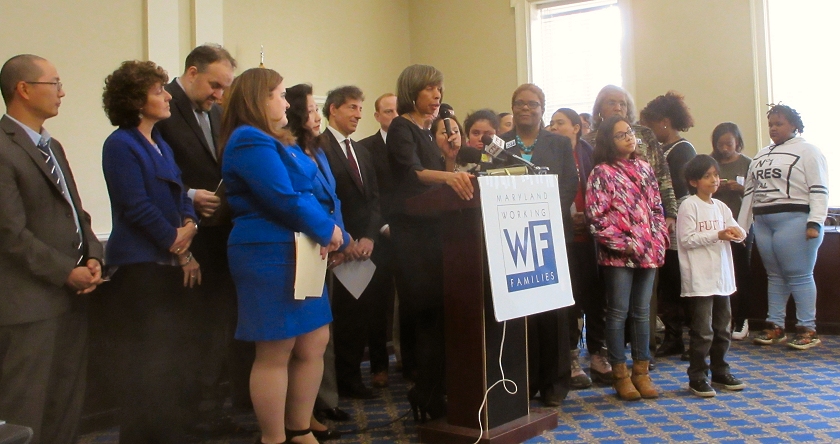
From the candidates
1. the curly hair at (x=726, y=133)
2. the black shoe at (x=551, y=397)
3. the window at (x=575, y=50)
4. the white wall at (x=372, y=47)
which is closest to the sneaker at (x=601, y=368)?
the black shoe at (x=551, y=397)

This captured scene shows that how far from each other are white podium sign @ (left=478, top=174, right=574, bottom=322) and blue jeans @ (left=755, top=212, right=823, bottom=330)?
95.5 inches

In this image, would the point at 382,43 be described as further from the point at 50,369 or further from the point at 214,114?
the point at 50,369

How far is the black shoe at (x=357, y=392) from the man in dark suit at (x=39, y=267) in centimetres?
122

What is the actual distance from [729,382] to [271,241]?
2.22 metres

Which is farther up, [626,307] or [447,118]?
[447,118]

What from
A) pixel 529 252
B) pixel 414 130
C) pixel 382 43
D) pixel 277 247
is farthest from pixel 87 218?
pixel 382 43

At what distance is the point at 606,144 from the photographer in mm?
3203

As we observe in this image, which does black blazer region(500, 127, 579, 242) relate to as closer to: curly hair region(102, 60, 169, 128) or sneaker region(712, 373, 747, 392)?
sneaker region(712, 373, 747, 392)

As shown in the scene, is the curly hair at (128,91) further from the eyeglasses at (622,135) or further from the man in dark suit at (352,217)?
the eyeglasses at (622,135)

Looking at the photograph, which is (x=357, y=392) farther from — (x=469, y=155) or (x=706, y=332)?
(x=706, y=332)

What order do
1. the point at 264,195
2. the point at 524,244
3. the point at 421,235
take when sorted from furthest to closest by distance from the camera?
the point at 421,235 → the point at 524,244 → the point at 264,195

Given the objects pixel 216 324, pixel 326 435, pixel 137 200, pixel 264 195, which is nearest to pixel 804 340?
pixel 326 435

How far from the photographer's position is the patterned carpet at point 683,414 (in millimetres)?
2574

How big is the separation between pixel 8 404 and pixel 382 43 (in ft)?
19.1
